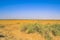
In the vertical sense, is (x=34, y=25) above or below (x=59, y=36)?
above

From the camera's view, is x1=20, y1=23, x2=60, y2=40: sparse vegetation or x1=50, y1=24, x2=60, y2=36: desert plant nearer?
x1=20, y1=23, x2=60, y2=40: sparse vegetation

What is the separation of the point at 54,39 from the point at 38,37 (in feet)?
2.71

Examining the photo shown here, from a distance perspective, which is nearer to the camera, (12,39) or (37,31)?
(12,39)

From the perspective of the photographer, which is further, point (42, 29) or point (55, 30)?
point (55, 30)

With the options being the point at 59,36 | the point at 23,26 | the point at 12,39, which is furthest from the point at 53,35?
the point at 12,39

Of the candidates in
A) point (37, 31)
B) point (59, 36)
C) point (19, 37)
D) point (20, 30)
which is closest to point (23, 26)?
point (20, 30)

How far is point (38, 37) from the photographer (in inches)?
305

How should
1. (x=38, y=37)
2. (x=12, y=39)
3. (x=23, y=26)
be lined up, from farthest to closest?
(x=23, y=26)
(x=38, y=37)
(x=12, y=39)

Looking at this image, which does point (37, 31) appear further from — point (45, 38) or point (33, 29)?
point (45, 38)

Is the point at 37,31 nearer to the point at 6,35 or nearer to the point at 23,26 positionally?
the point at 23,26

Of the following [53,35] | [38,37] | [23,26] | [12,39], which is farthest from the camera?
[23,26]

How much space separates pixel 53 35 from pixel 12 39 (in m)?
2.29

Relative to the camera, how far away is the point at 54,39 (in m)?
7.91

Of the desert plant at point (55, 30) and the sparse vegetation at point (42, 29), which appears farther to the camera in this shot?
the desert plant at point (55, 30)
